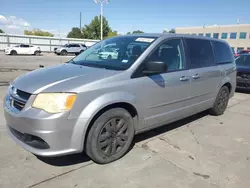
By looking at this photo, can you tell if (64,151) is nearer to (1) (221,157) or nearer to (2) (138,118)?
(2) (138,118)

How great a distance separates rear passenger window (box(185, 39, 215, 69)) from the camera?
4020 mm

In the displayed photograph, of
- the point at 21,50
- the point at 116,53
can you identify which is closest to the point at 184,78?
the point at 116,53

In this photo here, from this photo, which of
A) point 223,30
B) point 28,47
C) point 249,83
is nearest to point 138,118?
point 249,83

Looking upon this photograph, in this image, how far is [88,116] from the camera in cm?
262

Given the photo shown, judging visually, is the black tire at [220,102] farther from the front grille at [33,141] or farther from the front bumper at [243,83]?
the front grille at [33,141]

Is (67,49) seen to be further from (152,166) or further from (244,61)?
(152,166)

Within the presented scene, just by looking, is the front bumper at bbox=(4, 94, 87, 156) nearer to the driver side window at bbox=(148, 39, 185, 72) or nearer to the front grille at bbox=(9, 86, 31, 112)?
the front grille at bbox=(9, 86, 31, 112)

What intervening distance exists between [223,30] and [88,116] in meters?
67.2

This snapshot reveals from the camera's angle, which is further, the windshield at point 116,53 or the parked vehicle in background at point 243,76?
the parked vehicle in background at point 243,76

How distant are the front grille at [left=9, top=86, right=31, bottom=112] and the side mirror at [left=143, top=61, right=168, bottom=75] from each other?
1.59 meters

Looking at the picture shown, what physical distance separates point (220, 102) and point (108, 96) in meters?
3.42

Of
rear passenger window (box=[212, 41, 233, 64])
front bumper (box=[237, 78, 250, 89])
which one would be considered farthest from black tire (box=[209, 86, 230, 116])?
front bumper (box=[237, 78, 250, 89])

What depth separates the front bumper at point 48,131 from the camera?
246 cm

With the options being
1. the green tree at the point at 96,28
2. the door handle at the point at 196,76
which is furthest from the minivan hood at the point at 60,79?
the green tree at the point at 96,28
